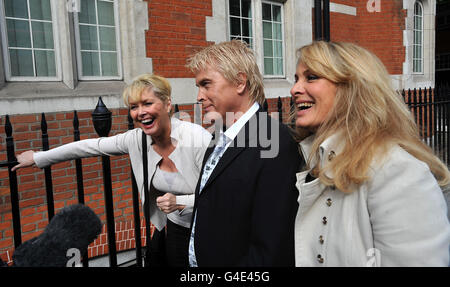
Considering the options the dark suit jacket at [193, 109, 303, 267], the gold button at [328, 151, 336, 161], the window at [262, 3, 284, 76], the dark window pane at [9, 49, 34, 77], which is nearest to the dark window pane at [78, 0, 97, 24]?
the dark window pane at [9, 49, 34, 77]

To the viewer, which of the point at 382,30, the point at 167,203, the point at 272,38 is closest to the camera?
the point at 167,203

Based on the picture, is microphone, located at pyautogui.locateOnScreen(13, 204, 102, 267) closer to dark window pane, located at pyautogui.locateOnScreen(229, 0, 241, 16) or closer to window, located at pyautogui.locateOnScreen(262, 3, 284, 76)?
dark window pane, located at pyautogui.locateOnScreen(229, 0, 241, 16)

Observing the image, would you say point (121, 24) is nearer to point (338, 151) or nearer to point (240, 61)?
point (240, 61)

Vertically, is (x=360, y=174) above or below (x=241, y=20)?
below

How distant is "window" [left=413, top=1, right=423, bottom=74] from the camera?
11055 mm

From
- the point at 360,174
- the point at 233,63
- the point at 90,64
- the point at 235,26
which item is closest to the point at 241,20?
the point at 235,26

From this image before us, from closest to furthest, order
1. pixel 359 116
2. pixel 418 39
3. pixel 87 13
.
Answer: pixel 359 116 < pixel 87 13 < pixel 418 39

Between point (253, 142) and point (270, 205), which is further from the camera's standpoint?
point (253, 142)

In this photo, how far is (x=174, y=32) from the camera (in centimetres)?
575

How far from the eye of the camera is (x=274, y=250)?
4.91ft

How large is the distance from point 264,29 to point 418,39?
250 inches

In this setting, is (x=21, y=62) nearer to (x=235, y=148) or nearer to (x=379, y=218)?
(x=235, y=148)

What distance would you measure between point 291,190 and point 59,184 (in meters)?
3.86

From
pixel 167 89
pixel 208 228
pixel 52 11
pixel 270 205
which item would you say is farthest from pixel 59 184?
pixel 270 205
